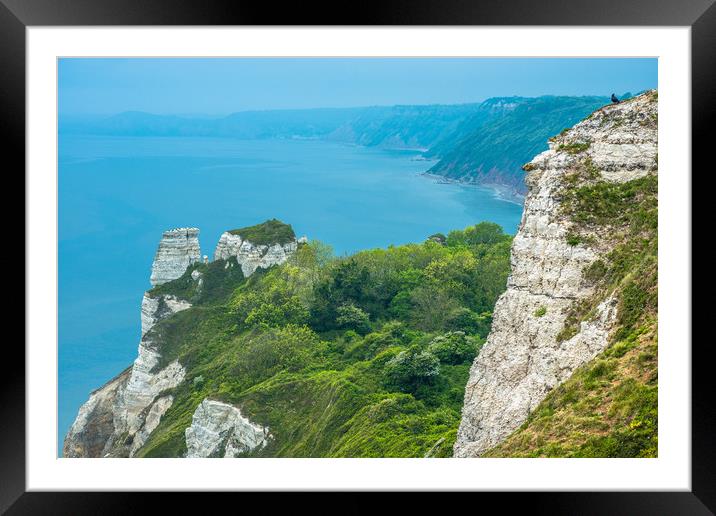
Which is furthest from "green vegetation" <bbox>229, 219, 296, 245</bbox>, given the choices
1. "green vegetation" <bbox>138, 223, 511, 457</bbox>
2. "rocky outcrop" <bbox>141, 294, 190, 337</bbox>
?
"rocky outcrop" <bbox>141, 294, 190, 337</bbox>

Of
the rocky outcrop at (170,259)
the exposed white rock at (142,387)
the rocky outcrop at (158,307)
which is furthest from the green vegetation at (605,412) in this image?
the rocky outcrop at (170,259)

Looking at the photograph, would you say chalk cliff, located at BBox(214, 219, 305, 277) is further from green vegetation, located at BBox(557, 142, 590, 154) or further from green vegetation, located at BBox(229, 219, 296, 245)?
green vegetation, located at BBox(557, 142, 590, 154)

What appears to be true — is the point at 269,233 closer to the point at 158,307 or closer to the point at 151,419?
the point at 158,307

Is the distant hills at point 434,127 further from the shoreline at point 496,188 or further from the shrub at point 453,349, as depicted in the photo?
the shrub at point 453,349

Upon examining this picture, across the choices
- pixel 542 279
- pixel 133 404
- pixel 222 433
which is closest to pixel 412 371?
pixel 222 433
